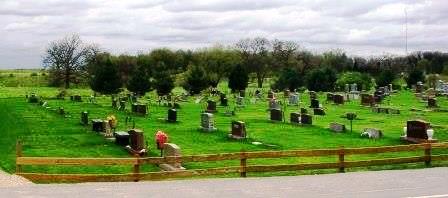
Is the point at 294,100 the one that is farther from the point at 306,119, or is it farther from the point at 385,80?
the point at 385,80

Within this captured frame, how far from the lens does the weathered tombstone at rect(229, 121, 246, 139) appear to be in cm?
3234

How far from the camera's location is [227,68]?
107 metres

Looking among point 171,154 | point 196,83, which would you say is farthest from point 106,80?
point 171,154

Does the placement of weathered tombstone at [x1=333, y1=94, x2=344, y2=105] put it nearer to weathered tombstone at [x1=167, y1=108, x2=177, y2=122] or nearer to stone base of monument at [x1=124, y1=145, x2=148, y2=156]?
weathered tombstone at [x1=167, y1=108, x2=177, y2=122]

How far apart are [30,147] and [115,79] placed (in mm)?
40735

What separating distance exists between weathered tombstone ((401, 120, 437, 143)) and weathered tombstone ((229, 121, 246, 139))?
8.00 m

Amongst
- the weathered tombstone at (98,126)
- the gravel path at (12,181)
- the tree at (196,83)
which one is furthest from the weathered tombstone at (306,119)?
the tree at (196,83)

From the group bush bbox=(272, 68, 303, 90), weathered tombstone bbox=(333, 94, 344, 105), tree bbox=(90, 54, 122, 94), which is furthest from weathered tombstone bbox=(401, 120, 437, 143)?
bush bbox=(272, 68, 303, 90)

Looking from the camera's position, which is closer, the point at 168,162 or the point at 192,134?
the point at 168,162

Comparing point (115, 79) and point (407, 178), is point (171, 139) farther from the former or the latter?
point (115, 79)

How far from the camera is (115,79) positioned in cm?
6888

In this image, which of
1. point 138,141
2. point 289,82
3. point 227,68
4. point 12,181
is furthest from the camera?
point 227,68

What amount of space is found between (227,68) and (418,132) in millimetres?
77457

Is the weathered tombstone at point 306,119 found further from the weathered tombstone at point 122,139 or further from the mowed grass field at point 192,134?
the weathered tombstone at point 122,139
